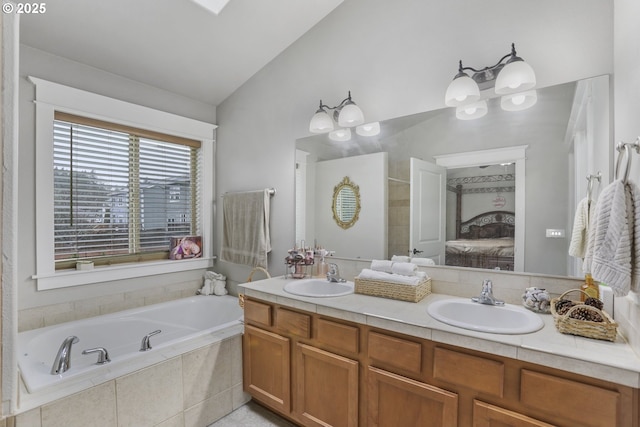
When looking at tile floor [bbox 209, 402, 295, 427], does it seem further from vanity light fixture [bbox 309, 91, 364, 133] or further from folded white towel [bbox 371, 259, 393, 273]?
vanity light fixture [bbox 309, 91, 364, 133]

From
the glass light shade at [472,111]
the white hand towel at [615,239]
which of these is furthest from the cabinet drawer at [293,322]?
the glass light shade at [472,111]

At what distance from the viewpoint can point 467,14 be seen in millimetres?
1830

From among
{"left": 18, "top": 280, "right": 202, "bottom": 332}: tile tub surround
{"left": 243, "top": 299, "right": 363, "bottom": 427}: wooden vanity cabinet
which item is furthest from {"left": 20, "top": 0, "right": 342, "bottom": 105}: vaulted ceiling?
{"left": 243, "top": 299, "right": 363, "bottom": 427}: wooden vanity cabinet

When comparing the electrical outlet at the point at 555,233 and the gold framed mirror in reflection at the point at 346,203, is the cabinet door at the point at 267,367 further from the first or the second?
the electrical outlet at the point at 555,233

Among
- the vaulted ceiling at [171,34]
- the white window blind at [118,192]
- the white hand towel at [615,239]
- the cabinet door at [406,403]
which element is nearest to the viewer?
the white hand towel at [615,239]

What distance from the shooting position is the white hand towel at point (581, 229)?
1.44 meters

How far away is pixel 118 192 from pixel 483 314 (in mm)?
2990

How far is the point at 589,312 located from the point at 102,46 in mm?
3415

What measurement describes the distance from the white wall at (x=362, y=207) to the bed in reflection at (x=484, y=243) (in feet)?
1.58

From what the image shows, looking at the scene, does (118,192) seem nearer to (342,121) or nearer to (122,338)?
(122,338)

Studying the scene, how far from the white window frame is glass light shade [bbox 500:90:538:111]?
2.78 m

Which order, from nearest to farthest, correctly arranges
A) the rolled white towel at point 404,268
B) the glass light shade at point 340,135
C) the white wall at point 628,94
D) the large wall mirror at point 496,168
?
1. the white wall at point 628,94
2. the large wall mirror at point 496,168
3. the rolled white towel at point 404,268
4. the glass light shade at point 340,135

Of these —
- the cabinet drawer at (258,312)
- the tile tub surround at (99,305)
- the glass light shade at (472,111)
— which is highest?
the glass light shade at (472,111)

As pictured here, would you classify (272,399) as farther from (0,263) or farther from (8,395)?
(0,263)
